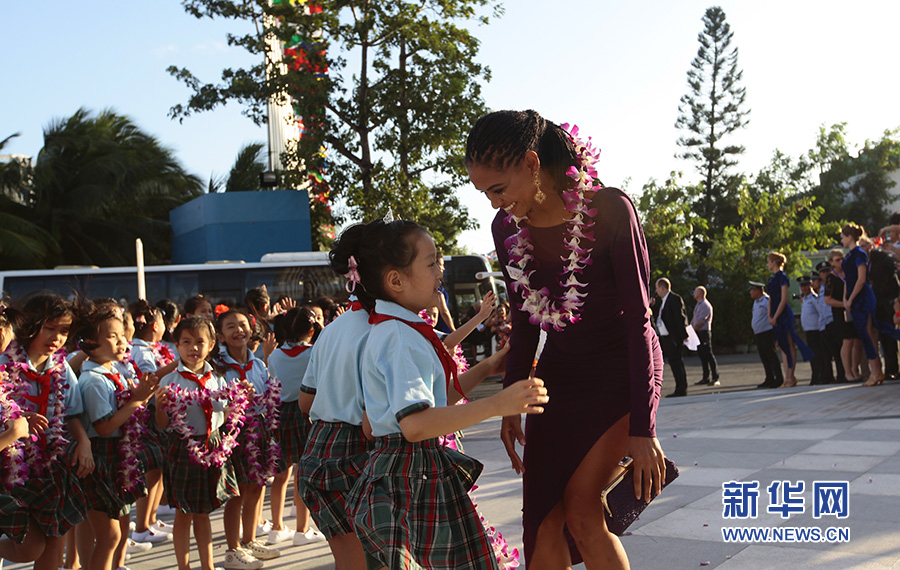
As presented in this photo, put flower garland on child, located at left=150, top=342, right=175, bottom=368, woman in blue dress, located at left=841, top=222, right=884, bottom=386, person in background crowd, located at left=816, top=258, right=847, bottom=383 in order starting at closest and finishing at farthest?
flower garland on child, located at left=150, top=342, right=175, bottom=368 → woman in blue dress, located at left=841, top=222, right=884, bottom=386 → person in background crowd, located at left=816, top=258, right=847, bottom=383

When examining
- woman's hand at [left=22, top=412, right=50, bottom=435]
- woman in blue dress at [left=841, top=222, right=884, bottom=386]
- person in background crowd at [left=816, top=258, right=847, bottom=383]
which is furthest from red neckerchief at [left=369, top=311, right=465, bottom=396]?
person in background crowd at [left=816, top=258, right=847, bottom=383]

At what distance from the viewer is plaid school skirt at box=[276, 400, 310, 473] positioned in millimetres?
5156

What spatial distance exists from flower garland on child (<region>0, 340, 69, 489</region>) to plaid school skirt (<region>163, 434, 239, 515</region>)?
0.57 meters

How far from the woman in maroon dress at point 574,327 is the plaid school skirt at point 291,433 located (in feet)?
8.08

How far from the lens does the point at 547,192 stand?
9.61 feet

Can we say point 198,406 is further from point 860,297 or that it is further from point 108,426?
point 860,297

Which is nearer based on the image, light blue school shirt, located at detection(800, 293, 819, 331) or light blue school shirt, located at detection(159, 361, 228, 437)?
light blue school shirt, located at detection(159, 361, 228, 437)

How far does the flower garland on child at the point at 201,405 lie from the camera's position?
176 inches

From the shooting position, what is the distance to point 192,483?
4.41 metres

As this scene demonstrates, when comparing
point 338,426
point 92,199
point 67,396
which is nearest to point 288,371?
point 67,396

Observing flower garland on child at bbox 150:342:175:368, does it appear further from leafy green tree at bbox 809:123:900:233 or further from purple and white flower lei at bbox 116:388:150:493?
leafy green tree at bbox 809:123:900:233

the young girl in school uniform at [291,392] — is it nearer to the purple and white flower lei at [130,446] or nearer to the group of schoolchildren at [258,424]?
the group of schoolchildren at [258,424]

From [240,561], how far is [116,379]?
3.99 ft

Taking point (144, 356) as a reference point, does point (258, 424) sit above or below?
below
